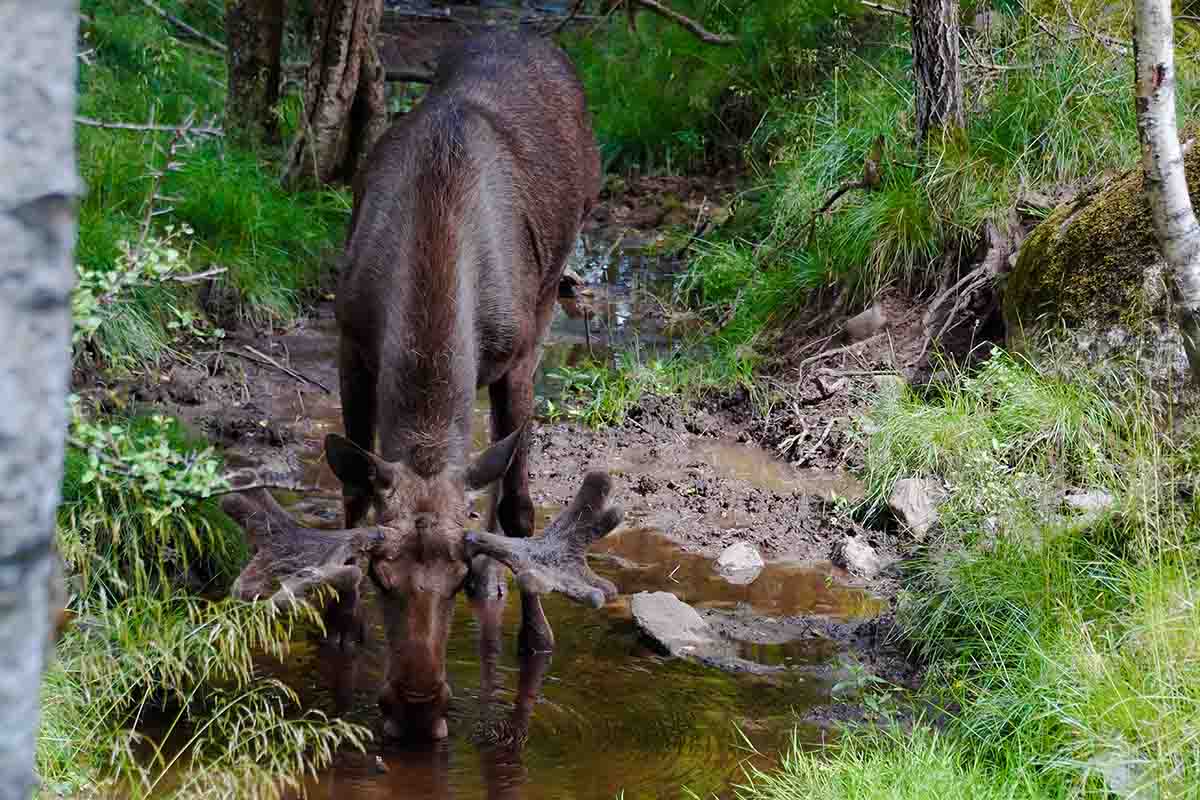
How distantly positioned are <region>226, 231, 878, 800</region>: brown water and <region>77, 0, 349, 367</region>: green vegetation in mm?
1540

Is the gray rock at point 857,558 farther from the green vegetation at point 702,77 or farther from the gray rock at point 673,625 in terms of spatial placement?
the green vegetation at point 702,77

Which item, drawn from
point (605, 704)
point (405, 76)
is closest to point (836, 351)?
point (605, 704)

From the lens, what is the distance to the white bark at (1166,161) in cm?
489

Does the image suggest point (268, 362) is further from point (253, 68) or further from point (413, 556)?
point (413, 556)

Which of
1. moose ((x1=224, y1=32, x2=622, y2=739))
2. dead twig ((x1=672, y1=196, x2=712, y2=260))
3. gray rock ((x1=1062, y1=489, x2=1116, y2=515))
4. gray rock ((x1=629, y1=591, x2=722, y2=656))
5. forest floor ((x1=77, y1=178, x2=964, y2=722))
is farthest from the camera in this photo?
dead twig ((x1=672, y1=196, x2=712, y2=260))

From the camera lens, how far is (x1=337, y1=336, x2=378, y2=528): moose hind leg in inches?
251

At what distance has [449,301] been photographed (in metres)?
5.59

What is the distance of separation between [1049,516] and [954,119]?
3.71 meters

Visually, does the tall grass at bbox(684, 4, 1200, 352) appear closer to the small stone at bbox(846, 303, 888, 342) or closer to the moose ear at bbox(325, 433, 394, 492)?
the small stone at bbox(846, 303, 888, 342)

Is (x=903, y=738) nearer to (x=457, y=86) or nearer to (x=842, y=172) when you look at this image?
(x=457, y=86)

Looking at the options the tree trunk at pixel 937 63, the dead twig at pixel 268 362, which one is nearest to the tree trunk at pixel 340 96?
the dead twig at pixel 268 362

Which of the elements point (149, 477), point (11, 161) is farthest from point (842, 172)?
point (11, 161)

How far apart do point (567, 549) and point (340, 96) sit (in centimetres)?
597

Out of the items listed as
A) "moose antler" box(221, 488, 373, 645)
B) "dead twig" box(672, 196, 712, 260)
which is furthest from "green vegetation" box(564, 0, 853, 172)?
"moose antler" box(221, 488, 373, 645)
